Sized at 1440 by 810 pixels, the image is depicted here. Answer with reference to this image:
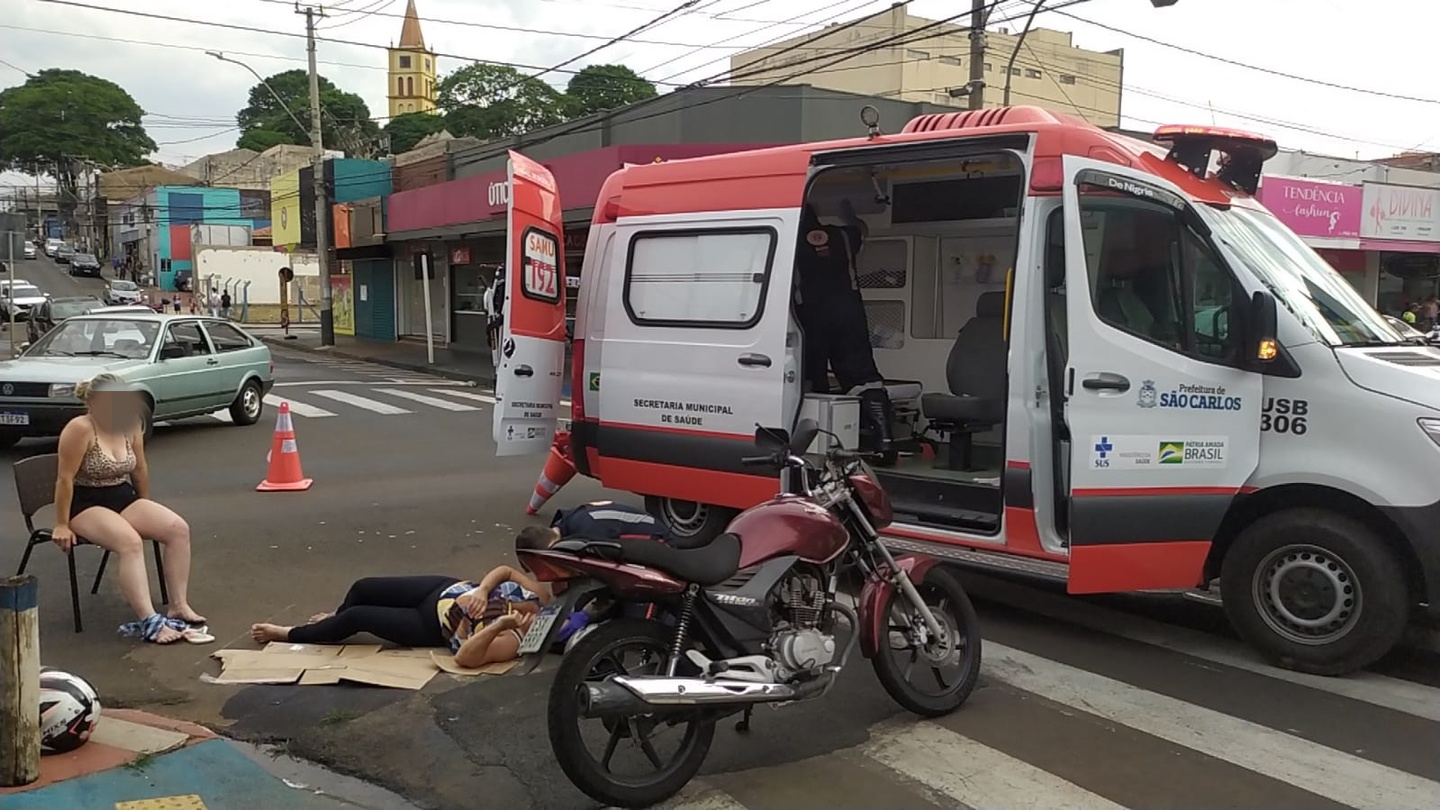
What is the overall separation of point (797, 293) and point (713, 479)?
1.48 m

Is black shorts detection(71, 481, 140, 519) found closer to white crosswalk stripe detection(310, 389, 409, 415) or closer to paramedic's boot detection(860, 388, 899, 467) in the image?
paramedic's boot detection(860, 388, 899, 467)

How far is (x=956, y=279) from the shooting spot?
30.3 ft

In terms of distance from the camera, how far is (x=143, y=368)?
1270cm

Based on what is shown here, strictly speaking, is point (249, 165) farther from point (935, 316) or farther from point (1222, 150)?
point (1222, 150)

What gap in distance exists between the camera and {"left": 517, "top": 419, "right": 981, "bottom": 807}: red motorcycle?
3740 millimetres

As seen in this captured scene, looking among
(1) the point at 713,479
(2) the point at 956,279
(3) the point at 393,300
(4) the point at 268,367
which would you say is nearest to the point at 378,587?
(1) the point at 713,479

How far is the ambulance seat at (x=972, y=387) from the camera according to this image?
23.5ft

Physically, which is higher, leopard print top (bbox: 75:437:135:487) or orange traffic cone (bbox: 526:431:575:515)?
leopard print top (bbox: 75:437:135:487)

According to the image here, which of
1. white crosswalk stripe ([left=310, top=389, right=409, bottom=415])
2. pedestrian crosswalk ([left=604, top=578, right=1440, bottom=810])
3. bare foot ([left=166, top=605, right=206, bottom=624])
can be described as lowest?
pedestrian crosswalk ([left=604, top=578, right=1440, bottom=810])

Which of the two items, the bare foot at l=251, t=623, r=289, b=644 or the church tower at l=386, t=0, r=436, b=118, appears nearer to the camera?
the bare foot at l=251, t=623, r=289, b=644

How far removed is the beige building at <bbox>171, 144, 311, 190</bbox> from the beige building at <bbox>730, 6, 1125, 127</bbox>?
35100 millimetres

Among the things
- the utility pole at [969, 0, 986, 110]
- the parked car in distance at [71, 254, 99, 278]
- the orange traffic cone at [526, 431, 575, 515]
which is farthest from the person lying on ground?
the parked car in distance at [71, 254, 99, 278]

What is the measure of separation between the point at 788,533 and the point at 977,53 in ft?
48.7

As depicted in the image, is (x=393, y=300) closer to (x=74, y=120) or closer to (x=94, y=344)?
(x=94, y=344)
